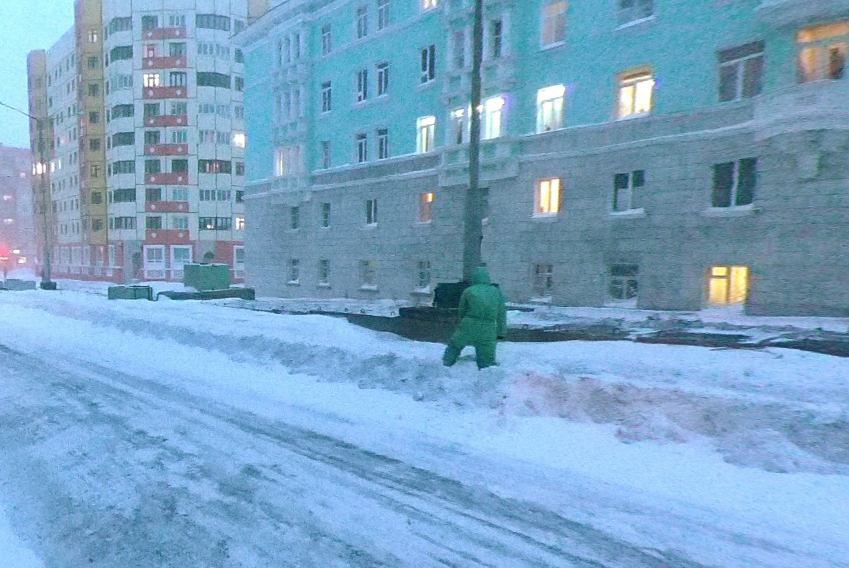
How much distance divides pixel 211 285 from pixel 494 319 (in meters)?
22.1

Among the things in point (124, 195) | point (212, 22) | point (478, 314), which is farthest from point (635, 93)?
point (124, 195)

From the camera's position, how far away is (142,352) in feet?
35.8

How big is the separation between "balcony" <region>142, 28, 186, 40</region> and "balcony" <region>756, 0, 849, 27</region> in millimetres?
50185

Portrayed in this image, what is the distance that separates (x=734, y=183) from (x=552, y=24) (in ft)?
27.8

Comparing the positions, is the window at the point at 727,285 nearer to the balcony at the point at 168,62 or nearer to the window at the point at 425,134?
the window at the point at 425,134

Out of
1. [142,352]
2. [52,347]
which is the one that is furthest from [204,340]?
[52,347]

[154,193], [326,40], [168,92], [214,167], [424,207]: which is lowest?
[424,207]

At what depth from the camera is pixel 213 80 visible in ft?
165

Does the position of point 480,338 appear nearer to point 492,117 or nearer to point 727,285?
point 727,285

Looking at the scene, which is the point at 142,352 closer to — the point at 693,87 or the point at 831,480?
the point at 831,480

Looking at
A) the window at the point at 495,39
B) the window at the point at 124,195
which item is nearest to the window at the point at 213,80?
the window at the point at 124,195

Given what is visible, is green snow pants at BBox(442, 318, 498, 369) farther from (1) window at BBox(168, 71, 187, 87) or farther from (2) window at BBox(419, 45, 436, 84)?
(1) window at BBox(168, 71, 187, 87)

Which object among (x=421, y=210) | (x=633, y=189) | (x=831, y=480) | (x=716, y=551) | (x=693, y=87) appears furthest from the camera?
(x=421, y=210)

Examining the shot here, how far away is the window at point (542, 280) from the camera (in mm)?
18469
